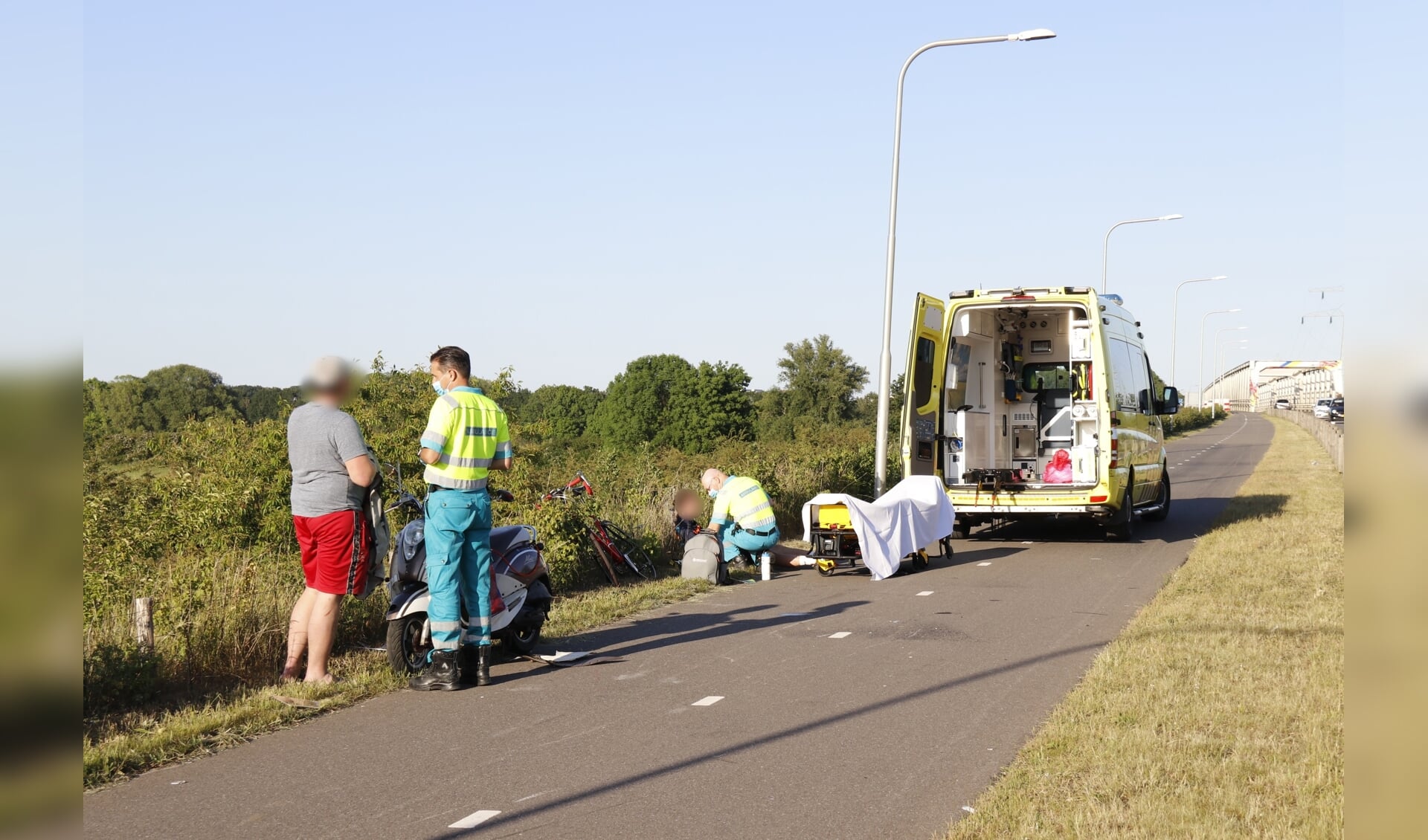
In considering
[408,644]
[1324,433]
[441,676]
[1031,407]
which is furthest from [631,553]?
[1324,433]

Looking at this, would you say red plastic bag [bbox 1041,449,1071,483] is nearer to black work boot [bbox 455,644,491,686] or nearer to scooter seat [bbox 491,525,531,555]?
scooter seat [bbox 491,525,531,555]

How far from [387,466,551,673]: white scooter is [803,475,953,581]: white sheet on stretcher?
5060 mm

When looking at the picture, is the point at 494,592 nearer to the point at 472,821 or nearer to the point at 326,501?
the point at 326,501

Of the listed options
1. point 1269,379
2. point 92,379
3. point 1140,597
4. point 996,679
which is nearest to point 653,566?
point 1140,597

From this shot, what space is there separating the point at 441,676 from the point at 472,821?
8.47ft

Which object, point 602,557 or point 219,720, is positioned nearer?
point 219,720

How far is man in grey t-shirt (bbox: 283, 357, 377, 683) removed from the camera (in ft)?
23.7

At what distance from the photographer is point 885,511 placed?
1330 centimetres

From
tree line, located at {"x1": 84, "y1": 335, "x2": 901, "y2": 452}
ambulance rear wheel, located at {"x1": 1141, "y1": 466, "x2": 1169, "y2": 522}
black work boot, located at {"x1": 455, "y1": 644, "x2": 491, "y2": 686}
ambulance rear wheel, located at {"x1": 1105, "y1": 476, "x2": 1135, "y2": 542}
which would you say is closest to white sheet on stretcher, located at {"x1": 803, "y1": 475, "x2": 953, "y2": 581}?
ambulance rear wheel, located at {"x1": 1105, "y1": 476, "x2": 1135, "y2": 542}

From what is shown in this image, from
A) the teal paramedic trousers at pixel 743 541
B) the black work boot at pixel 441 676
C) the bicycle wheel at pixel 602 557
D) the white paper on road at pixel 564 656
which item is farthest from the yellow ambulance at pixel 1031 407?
the black work boot at pixel 441 676

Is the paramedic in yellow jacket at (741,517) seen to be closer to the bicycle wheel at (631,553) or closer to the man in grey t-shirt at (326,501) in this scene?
the bicycle wheel at (631,553)

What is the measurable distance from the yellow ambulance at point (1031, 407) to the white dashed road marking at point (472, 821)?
10.6 meters

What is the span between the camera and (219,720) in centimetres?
630
